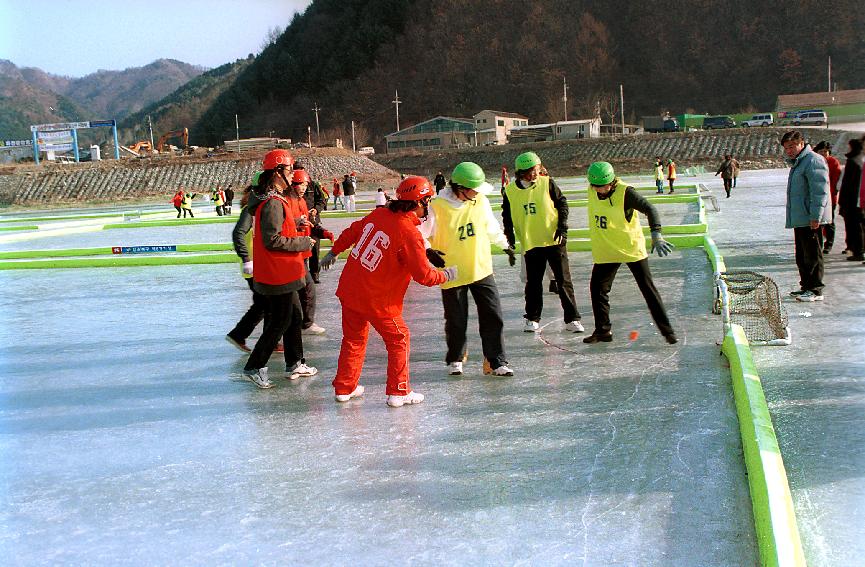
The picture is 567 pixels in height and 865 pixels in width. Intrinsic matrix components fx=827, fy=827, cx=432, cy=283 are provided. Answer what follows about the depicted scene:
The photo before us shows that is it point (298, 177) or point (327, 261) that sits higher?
point (298, 177)

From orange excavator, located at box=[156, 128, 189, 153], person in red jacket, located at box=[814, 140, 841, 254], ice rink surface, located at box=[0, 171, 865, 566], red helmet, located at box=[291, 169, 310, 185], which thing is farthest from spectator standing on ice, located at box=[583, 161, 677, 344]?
→ orange excavator, located at box=[156, 128, 189, 153]

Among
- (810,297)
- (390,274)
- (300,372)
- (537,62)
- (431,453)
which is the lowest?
(431,453)

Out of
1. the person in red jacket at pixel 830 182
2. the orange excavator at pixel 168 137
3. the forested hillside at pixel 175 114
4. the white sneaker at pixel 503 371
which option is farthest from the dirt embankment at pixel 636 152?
the forested hillside at pixel 175 114

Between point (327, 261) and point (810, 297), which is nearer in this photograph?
point (327, 261)

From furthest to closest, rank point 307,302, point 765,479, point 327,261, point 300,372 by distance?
1. point 307,302
2. point 300,372
3. point 327,261
4. point 765,479

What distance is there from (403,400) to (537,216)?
2.64m

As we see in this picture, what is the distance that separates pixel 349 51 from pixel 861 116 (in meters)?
99.2

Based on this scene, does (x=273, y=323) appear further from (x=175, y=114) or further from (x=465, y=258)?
(x=175, y=114)

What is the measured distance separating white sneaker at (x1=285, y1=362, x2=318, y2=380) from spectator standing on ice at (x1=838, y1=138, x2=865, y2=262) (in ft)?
23.8

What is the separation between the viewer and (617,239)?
22.2 ft

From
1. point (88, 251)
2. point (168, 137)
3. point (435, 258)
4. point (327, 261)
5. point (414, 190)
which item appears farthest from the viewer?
point (168, 137)

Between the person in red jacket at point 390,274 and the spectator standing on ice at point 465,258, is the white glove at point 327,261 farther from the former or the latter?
the spectator standing on ice at point 465,258

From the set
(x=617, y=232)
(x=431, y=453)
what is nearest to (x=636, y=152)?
(x=617, y=232)

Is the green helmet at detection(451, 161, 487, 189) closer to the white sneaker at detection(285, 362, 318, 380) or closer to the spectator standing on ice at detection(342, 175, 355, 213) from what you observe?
the white sneaker at detection(285, 362, 318, 380)
